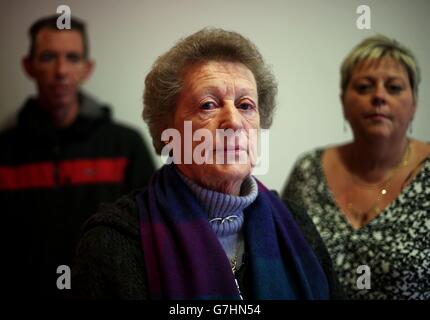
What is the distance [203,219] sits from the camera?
1.01 metres

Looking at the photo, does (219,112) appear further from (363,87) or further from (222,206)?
(363,87)

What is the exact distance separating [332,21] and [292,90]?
0.73 ft

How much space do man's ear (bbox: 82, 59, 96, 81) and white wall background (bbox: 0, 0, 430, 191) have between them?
65 millimetres

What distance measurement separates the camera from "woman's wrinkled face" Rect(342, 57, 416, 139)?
1.15 meters

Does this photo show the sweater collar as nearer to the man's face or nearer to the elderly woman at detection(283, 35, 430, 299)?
the elderly woman at detection(283, 35, 430, 299)

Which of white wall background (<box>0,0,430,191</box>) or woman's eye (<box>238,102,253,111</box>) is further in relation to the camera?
white wall background (<box>0,0,430,191</box>)

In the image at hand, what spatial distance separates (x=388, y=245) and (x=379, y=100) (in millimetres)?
387

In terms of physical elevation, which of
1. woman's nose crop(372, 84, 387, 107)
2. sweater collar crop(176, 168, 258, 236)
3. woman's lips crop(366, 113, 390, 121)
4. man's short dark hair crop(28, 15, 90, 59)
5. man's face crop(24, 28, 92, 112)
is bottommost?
sweater collar crop(176, 168, 258, 236)

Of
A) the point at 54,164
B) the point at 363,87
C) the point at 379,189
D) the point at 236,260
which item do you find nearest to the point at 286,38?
the point at 363,87

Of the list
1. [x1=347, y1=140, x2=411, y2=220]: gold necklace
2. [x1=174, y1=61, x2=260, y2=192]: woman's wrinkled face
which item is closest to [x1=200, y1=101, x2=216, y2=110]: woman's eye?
[x1=174, y1=61, x2=260, y2=192]: woman's wrinkled face

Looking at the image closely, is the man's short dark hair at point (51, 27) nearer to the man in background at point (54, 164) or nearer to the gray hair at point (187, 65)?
the man in background at point (54, 164)

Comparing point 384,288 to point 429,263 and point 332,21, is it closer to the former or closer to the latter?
point 429,263

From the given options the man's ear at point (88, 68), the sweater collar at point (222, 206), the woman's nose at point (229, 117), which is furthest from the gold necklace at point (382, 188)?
the man's ear at point (88, 68)

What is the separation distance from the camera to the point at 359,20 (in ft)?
3.89
